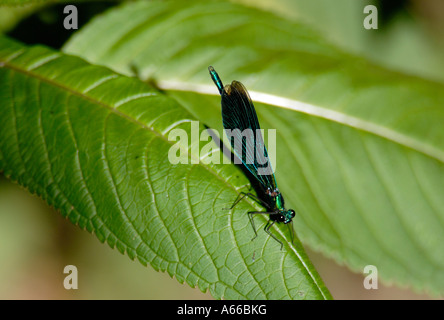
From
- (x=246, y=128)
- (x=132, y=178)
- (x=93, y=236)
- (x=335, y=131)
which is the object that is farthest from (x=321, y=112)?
(x=93, y=236)

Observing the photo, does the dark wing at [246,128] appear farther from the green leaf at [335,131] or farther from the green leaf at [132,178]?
the green leaf at [132,178]

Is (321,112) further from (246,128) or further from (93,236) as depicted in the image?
(93,236)

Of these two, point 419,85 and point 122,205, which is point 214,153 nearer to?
point 122,205

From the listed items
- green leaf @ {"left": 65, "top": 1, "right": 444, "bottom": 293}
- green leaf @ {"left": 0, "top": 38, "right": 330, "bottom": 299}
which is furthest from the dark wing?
green leaf @ {"left": 0, "top": 38, "right": 330, "bottom": 299}

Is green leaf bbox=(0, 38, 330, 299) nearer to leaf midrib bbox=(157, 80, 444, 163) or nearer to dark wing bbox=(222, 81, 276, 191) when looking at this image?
dark wing bbox=(222, 81, 276, 191)
